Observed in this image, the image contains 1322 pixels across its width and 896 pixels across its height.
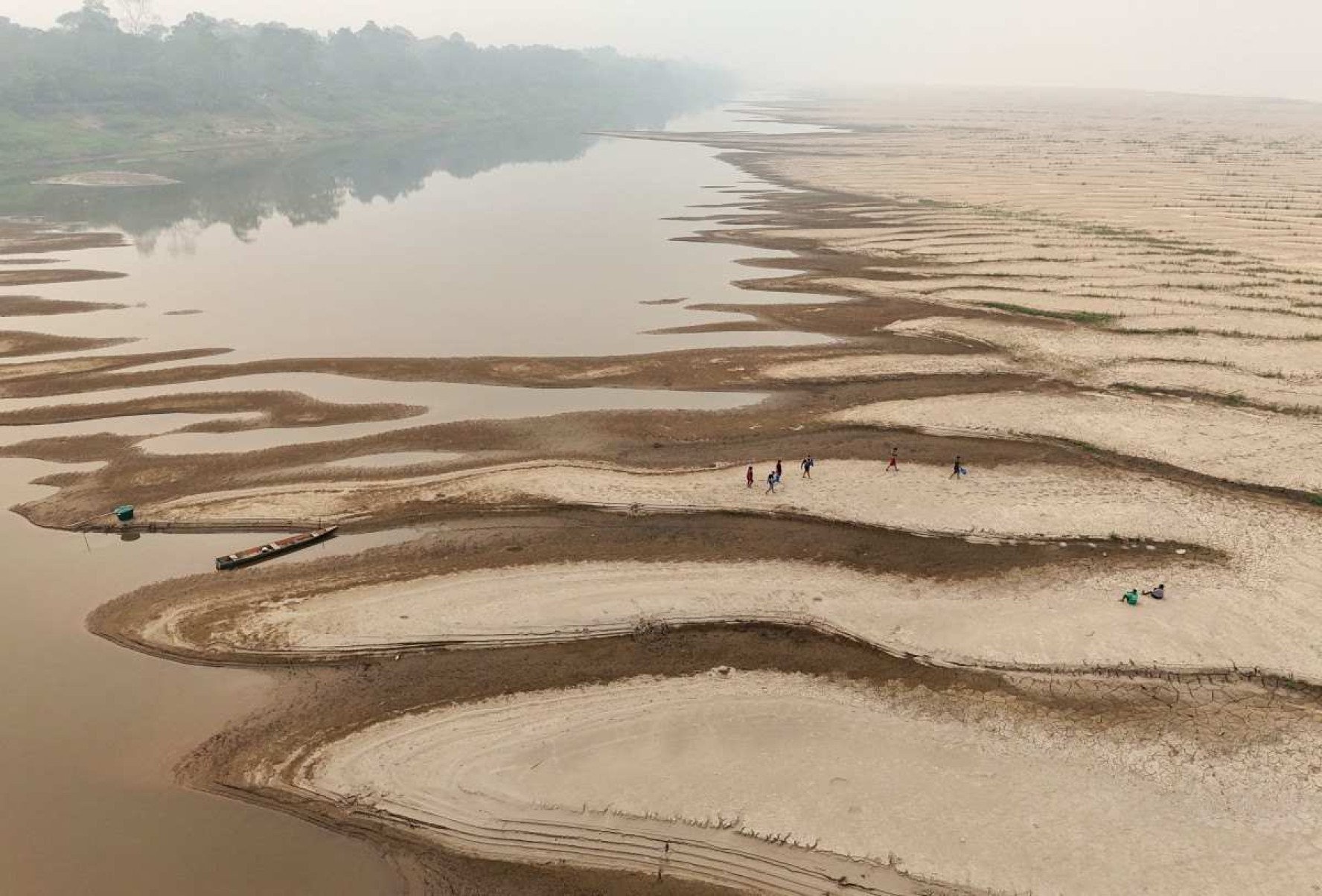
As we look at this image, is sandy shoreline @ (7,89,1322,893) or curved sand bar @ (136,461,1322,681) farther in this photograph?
curved sand bar @ (136,461,1322,681)

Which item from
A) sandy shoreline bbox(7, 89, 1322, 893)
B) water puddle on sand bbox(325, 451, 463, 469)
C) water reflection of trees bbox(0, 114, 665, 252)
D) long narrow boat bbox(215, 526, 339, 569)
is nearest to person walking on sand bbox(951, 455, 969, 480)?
sandy shoreline bbox(7, 89, 1322, 893)

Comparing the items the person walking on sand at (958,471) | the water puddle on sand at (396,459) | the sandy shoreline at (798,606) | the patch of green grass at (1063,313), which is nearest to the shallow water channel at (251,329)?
the water puddle on sand at (396,459)

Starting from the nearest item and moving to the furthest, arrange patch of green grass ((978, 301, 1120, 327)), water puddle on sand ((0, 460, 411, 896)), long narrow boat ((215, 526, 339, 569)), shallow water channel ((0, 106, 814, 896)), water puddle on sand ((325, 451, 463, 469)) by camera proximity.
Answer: water puddle on sand ((0, 460, 411, 896)) → shallow water channel ((0, 106, 814, 896)) → long narrow boat ((215, 526, 339, 569)) → water puddle on sand ((325, 451, 463, 469)) → patch of green grass ((978, 301, 1120, 327))

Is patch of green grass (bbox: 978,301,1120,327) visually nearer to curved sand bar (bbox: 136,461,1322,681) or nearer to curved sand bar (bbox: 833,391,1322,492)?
curved sand bar (bbox: 833,391,1322,492)

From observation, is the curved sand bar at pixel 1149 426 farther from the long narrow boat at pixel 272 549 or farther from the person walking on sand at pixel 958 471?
the long narrow boat at pixel 272 549

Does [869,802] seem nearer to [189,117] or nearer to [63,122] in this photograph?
[63,122]
